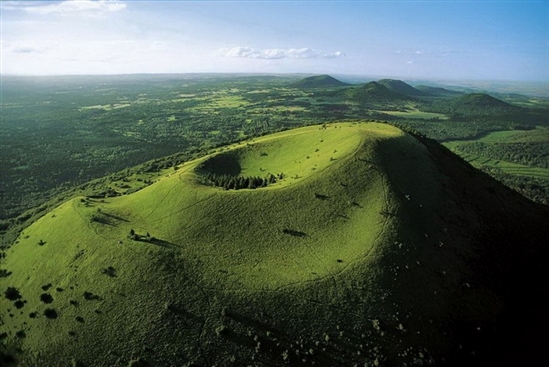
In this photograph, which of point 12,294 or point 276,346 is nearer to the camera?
point 276,346

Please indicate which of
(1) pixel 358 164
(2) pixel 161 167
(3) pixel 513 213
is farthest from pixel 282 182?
(2) pixel 161 167

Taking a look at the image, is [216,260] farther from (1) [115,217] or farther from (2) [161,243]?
(1) [115,217]

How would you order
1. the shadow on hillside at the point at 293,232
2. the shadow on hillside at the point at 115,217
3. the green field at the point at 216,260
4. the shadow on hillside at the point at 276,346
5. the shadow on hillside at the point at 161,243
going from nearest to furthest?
the shadow on hillside at the point at 276,346, the green field at the point at 216,260, the shadow on hillside at the point at 161,243, the shadow on hillside at the point at 293,232, the shadow on hillside at the point at 115,217

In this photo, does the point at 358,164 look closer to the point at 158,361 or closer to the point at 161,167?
the point at 158,361

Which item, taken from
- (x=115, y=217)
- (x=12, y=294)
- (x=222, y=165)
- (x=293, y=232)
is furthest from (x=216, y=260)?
(x=222, y=165)

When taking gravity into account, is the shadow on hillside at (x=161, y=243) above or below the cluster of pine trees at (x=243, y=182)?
below

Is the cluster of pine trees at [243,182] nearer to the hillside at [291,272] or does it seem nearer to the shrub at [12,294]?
the hillside at [291,272]

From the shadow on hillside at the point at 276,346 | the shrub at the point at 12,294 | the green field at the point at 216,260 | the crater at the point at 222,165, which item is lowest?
the shrub at the point at 12,294

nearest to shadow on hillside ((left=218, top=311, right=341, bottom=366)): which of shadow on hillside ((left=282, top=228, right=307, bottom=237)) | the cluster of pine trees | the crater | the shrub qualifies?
shadow on hillside ((left=282, top=228, right=307, bottom=237))

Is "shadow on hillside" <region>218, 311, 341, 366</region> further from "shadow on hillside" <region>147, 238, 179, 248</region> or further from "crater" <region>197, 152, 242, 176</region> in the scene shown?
"crater" <region>197, 152, 242, 176</region>

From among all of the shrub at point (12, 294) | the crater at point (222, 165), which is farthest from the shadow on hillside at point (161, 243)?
the crater at point (222, 165)
